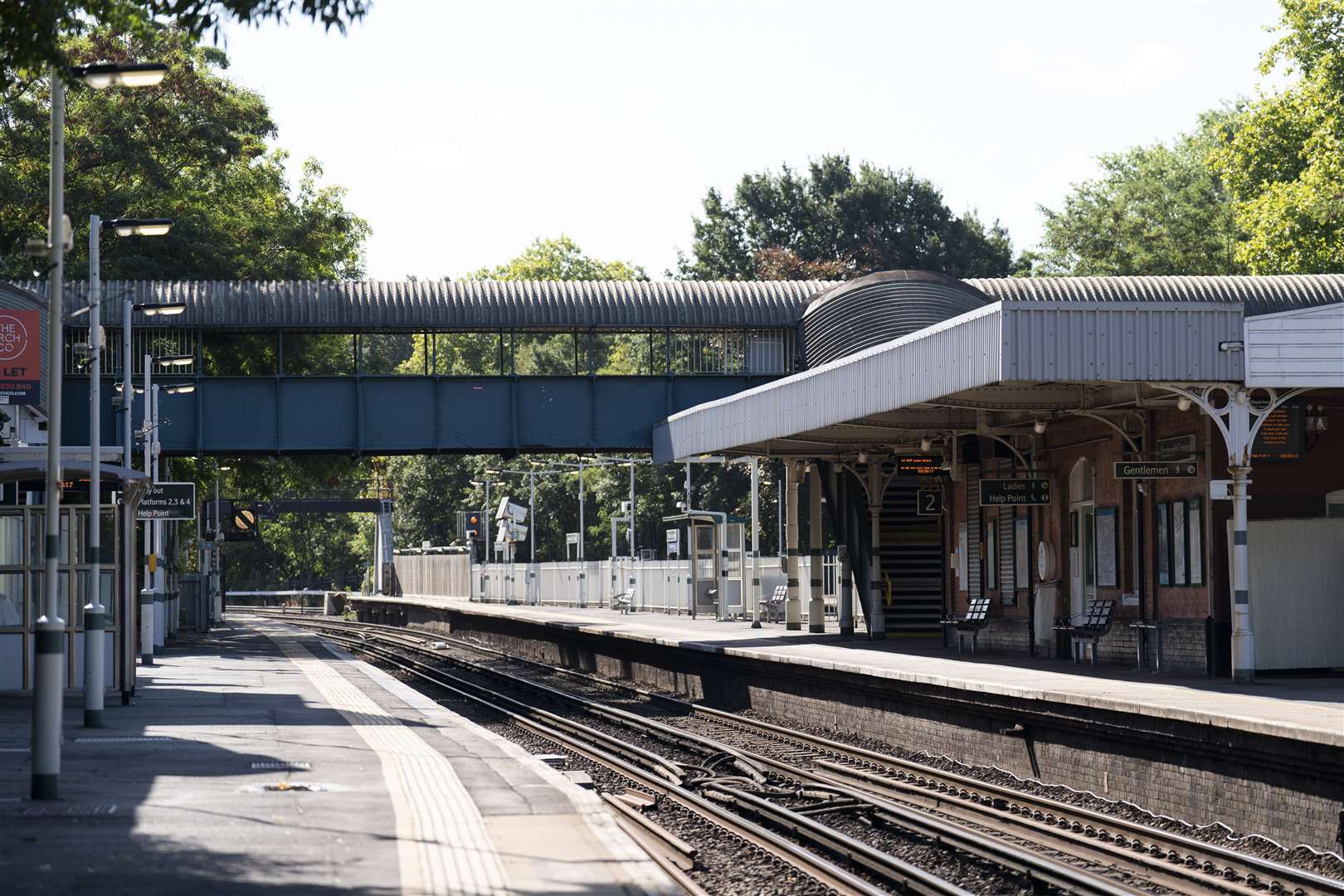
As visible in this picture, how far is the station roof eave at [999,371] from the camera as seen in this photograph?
64.4ft

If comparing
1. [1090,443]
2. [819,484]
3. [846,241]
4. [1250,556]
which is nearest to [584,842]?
[1250,556]

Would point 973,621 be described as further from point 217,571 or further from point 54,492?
point 217,571

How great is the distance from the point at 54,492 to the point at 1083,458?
1556cm

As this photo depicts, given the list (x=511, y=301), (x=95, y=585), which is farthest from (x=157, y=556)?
(x=95, y=585)

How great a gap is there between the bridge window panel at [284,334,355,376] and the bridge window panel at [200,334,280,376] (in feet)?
1.47

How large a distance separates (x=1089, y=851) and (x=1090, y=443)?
12.6 meters

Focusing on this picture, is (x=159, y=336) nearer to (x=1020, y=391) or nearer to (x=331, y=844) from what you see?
(x=1020, y=391)

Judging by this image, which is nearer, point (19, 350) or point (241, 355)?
point (19, 350)

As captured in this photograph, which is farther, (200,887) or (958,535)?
(958,535)

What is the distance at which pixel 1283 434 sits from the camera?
20766mm

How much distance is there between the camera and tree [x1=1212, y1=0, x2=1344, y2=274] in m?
48.1

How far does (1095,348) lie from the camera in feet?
64.5

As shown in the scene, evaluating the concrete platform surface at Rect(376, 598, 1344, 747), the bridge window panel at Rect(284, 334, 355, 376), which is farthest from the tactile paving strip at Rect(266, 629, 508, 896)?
the bridge window panel at Rect(284, 334, 355, 376)

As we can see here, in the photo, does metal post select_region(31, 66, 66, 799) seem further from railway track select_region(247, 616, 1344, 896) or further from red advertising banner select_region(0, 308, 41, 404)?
red advertising banner select_region(0, 308, 41, 404)
